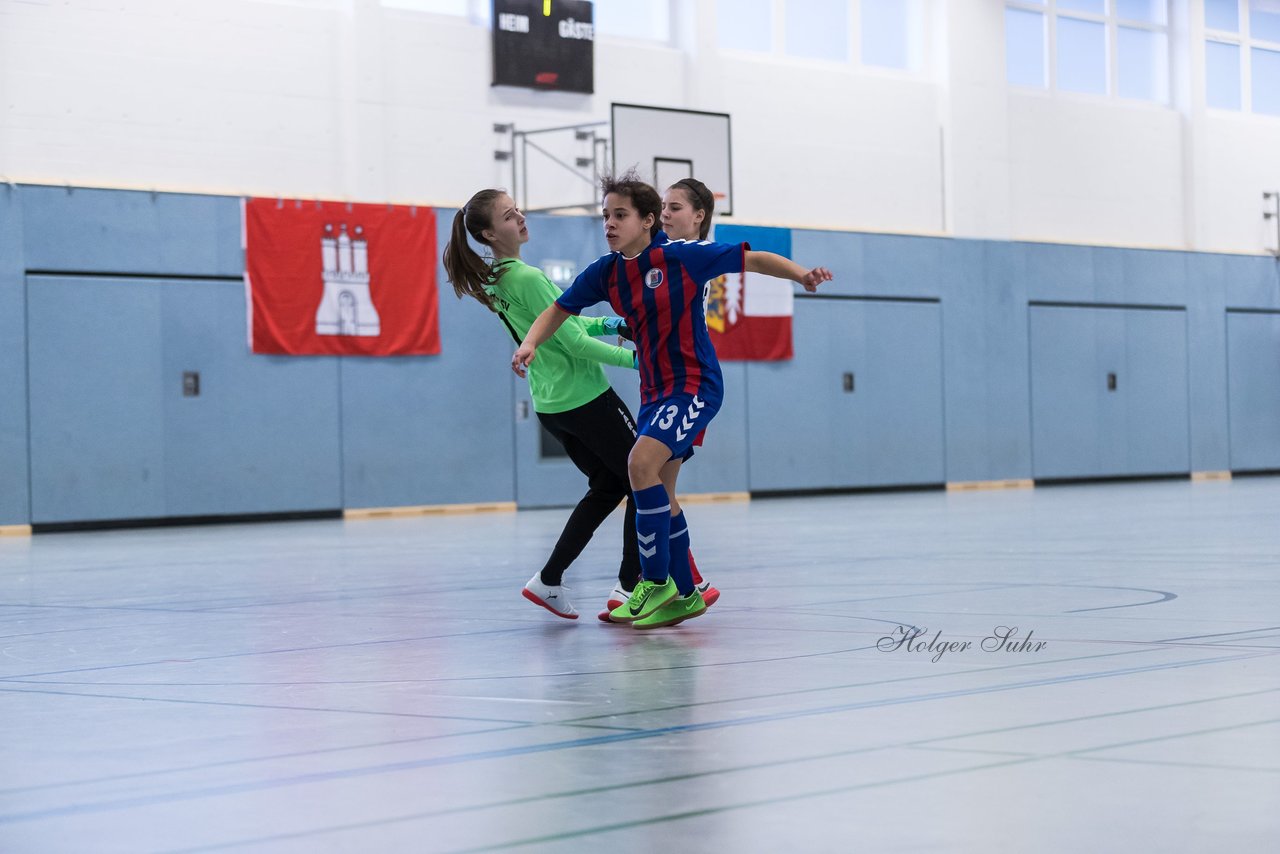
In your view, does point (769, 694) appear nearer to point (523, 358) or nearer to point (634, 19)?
point (523, 358)

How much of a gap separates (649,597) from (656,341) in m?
0.90

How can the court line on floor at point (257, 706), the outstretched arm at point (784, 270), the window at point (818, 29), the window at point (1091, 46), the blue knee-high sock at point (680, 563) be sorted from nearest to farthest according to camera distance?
the court line on floor at point (257, 706), the outstretched arm at point (784, 270), the blue knee-high sock at point (680, 563), the window at point (818, 29), the window at point (1091, 46)

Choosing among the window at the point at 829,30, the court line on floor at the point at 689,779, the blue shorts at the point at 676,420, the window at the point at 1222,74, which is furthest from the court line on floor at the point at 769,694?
the window at the point at 1222,74

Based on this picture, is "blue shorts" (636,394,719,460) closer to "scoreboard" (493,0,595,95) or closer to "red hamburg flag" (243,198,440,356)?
"red hamburg flag" (243,198,440,356)

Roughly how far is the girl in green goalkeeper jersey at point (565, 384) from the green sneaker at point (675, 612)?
17.2 inches

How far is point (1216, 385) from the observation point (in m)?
26.1

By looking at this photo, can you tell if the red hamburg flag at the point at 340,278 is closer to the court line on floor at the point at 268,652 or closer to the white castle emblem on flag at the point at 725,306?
the white castle emblem on flag at the point at 725,306

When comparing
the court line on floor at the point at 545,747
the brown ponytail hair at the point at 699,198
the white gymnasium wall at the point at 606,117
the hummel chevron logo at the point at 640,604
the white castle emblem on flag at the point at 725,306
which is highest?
the white gymnasium wall at the point at 606,117

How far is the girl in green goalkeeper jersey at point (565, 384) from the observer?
20.2 ft

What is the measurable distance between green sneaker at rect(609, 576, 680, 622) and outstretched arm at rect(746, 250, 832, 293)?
1.15m

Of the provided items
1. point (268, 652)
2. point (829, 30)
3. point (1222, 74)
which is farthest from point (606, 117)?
point (268, 652)

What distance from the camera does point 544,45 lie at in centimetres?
1911

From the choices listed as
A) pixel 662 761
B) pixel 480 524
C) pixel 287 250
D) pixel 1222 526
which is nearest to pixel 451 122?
pixel 287 250

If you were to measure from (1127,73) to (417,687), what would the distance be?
23.0 metres
